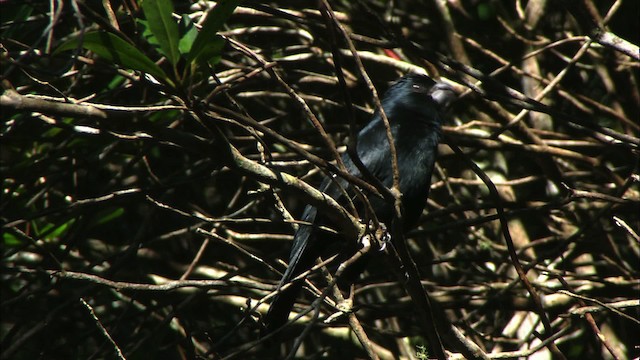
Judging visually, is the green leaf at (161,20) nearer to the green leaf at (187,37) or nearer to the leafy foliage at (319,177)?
the green leaf at (187,37)

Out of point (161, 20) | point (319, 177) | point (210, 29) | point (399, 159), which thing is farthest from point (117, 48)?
point (319, 177)

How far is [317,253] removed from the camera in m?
3.61

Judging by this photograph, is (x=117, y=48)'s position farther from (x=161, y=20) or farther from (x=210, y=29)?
(x=210, y=29)

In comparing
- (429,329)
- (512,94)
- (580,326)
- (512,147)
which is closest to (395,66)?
(512,147)

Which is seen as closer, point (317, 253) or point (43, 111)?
point (43, 111)

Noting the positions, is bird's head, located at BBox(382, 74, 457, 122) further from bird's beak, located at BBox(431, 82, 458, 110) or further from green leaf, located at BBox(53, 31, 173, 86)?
green leaf, located at BBox(53, 31, 173, 86)

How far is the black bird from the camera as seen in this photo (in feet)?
11.2

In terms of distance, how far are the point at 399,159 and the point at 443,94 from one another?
1.95 ft

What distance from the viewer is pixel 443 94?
13.2 feet

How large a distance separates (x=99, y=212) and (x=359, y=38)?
5.96 feet

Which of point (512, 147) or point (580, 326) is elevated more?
point (512, 147)

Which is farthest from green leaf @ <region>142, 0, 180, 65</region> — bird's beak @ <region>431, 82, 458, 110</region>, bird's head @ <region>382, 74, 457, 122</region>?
bird's beak @ <region>431, 82, 458, 110</region>

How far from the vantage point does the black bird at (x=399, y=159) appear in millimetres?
3406

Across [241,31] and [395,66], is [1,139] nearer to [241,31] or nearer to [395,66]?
[241,31]
